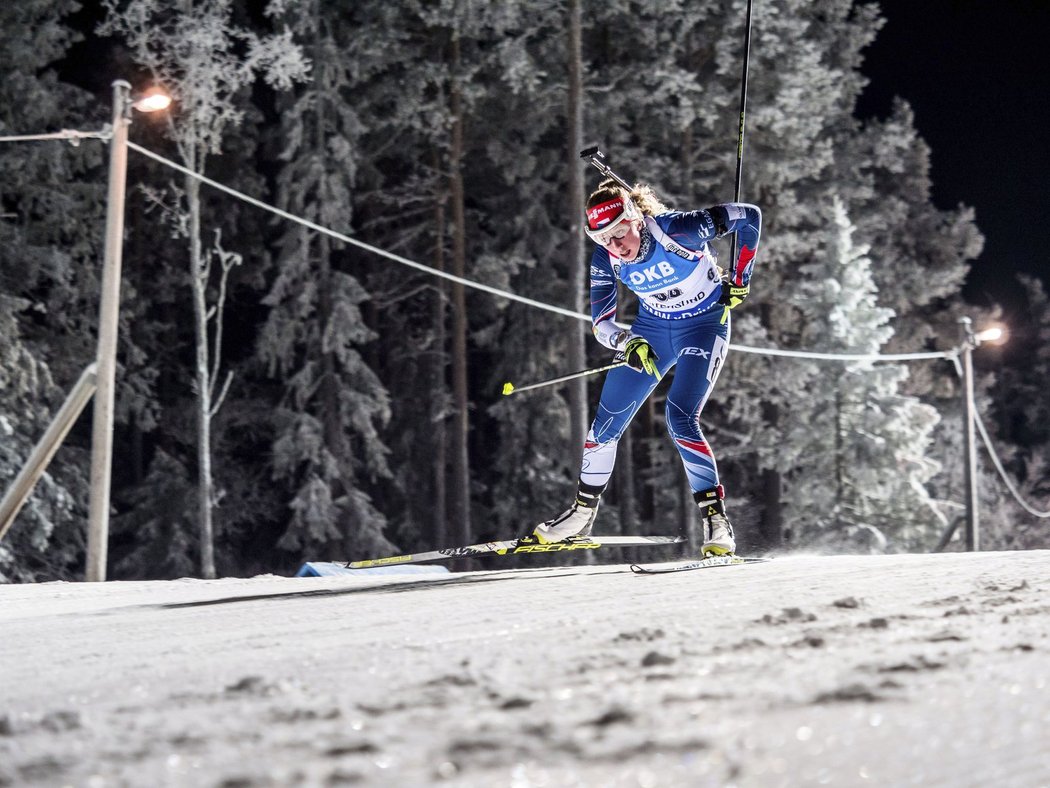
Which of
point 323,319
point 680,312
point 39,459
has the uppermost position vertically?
point 323,319

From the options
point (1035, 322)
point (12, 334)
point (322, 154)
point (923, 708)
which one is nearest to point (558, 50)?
point (322, 154)

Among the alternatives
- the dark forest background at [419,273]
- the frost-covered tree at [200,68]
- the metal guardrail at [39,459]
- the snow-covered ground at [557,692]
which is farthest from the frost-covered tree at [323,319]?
the snow-covered ground at [557,692]

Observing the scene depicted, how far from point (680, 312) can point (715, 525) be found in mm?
1227

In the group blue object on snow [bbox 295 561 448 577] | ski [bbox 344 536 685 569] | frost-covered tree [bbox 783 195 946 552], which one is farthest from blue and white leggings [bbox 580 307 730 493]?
frost-covered tree [bbox 783 195 946 552]

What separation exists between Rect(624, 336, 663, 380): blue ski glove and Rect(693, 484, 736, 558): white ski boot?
0.76m

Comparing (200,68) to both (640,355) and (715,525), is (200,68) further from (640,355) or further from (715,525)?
(715,525)

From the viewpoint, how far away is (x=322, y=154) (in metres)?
23.6

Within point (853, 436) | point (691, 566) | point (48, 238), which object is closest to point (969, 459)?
point (853, 436)

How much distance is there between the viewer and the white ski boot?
6.91m

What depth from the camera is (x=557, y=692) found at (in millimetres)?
2586

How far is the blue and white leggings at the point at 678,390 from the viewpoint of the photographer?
6.88 m

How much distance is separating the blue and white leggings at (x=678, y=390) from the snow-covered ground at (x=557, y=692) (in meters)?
2.12

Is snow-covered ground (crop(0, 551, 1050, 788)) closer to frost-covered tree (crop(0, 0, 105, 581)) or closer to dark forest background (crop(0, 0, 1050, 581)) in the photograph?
dark forest background (crop(0, 0, 1050, 581))

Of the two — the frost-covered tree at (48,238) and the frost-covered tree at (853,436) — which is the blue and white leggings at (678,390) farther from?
the frost-covered tree at (853,436)
